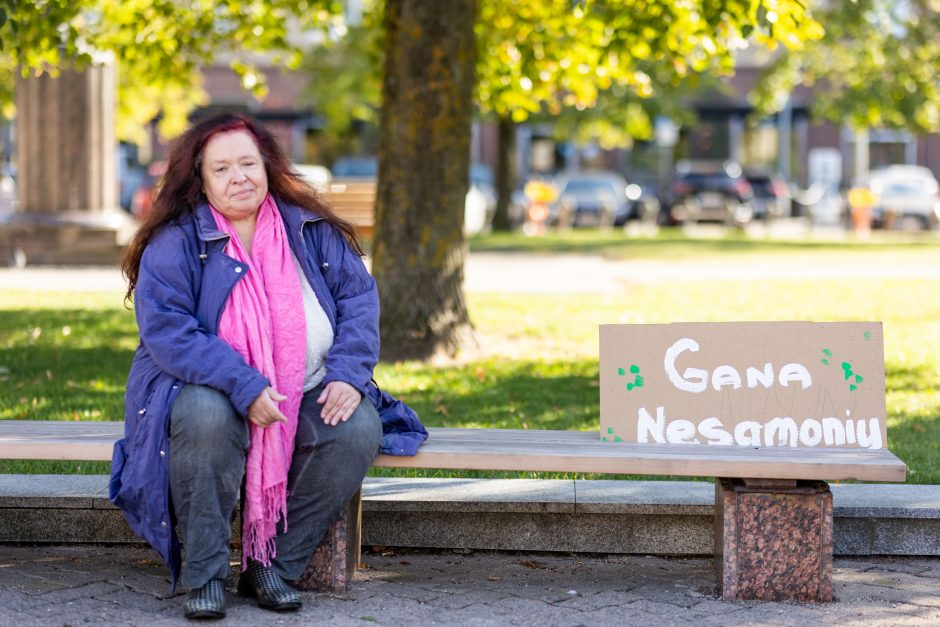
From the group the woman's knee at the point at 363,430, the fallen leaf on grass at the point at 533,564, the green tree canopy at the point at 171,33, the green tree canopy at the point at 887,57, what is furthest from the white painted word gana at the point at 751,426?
the green tree canopy at the point at 887,57

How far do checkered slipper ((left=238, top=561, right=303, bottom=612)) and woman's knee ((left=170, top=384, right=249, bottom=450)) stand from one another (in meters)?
0.43

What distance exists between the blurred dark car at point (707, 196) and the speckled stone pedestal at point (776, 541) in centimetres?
2772

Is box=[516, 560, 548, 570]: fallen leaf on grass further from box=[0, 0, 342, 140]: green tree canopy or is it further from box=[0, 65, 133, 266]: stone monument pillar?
box=[0, 65, 133, 266]: stone monument pillar

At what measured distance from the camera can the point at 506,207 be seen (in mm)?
27766

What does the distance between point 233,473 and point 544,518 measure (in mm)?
1269

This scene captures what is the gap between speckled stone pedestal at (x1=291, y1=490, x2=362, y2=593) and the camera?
4.47m

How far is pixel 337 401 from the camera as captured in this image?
4305 millimetres

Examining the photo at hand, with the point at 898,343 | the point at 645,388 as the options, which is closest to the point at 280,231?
the point at 645,388

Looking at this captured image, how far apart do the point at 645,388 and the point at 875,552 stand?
110cm

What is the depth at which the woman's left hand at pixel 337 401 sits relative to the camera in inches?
169

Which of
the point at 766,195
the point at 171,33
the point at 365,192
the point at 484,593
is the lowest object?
the point at 484,593

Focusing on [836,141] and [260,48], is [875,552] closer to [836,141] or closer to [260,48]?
[260,48]

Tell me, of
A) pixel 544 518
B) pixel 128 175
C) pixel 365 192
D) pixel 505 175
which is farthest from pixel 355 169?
pixel 544 518

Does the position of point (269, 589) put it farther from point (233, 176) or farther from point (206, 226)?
point (233, 176)
